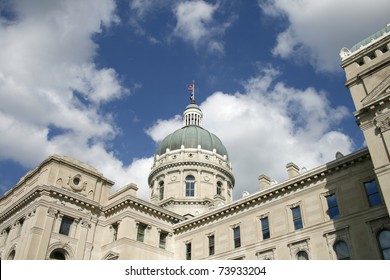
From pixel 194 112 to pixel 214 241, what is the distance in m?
39.5

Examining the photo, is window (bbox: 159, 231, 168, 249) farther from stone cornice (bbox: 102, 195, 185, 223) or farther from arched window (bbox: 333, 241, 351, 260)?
arched window (bbox: 333, 241, 351, 260)

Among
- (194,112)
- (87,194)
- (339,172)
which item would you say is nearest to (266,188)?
(339,172)

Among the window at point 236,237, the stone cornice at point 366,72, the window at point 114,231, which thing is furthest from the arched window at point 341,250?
the window at point 114,231

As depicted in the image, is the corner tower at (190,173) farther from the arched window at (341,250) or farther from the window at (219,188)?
the arched window at (341,250)

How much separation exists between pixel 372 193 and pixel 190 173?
3407 centimetres

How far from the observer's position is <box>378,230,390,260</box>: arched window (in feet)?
83.4

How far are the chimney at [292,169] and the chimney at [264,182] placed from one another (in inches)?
122

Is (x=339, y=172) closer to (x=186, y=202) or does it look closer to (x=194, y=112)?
(x=186, y=202)

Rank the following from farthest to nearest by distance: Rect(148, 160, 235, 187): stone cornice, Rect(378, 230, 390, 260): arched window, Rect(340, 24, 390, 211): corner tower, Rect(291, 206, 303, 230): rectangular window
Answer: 1. Rect(148, 160, 235, 187): stone cornice
2. Rect(291, 206, 303, 230): rectangular window
3. Rect(378, 230, 390, 260): arched window
4. Rect(340, 24, 390, 211): corner tower

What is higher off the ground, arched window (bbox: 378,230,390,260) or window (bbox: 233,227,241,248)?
window (bbox: 233,227,241,248)

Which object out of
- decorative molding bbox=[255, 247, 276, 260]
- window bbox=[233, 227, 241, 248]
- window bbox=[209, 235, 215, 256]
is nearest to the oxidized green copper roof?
decorative molding bbox=[255, 247, 276, 260]

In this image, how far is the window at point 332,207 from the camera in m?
29.5

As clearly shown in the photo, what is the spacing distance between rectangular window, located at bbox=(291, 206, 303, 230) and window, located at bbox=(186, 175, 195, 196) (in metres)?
26.4
